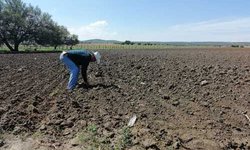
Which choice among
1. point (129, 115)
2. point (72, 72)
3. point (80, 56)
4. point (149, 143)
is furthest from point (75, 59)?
point (149, 143)

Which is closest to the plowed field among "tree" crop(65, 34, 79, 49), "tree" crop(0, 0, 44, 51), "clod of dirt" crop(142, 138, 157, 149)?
"clod of dirt" crop(142, 138, 157, 149)

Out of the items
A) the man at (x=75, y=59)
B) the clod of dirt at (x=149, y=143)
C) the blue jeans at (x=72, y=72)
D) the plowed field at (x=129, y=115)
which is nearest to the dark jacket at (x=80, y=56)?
the man at (x=75, y=59)

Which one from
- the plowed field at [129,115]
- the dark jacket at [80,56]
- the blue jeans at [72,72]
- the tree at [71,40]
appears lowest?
the tree at [71,40]

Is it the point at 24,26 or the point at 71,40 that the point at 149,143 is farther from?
the point at 71,40

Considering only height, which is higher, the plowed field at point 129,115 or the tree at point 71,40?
the plowed field at point 129,115

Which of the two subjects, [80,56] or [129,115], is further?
[80,56]

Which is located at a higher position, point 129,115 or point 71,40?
point 129,115

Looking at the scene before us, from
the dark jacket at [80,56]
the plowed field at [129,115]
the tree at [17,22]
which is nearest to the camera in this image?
the plowed field at [129,115]

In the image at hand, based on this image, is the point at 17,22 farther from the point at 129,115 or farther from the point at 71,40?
the point at 129,115

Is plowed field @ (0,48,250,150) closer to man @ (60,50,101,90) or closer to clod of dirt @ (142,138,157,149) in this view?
clod of dirt @ (142,138,157,149)

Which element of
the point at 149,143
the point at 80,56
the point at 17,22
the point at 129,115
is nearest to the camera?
the point at 149,143

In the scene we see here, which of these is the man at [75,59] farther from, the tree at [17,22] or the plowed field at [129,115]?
the tree at [17,22]

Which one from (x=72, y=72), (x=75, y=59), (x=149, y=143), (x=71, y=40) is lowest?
(x=71, y=40)

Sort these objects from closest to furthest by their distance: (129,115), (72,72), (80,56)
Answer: (129,115) → (72,72) → (80,56)
